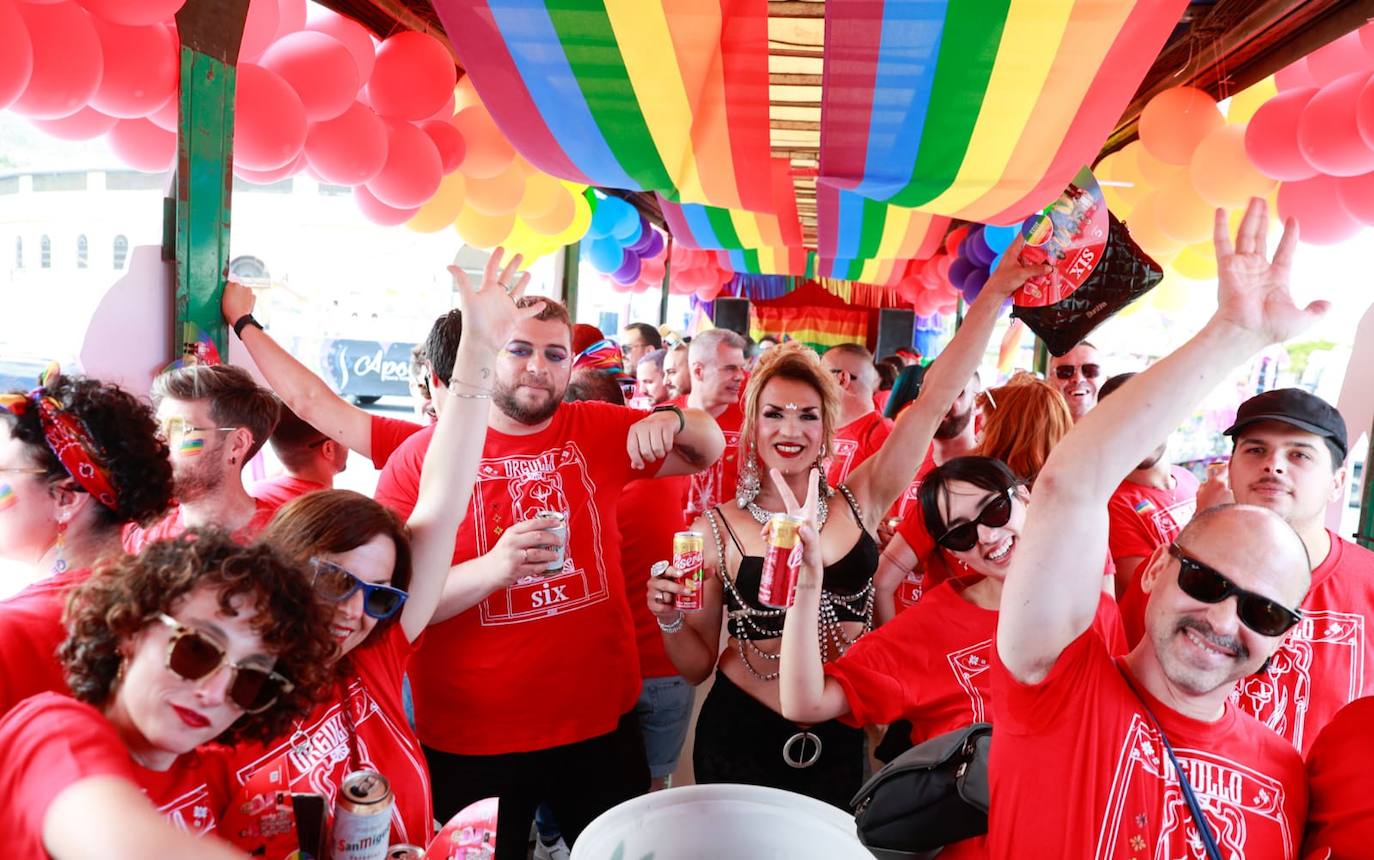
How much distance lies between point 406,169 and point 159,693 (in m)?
2.47

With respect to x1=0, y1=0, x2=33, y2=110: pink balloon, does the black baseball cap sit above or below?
below

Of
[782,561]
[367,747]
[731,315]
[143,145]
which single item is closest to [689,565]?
[782,561]

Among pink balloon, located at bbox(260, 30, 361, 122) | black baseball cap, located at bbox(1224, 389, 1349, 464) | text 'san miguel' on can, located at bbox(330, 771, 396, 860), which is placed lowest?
text 'san miguel' on can, located at bbox(330, 771, 396, 860)

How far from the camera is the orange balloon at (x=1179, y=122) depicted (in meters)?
3.96

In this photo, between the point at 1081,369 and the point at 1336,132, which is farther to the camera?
the point at 1081,369

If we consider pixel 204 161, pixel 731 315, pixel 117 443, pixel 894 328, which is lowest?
pixel 117 443

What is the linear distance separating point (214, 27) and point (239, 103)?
0.62ft

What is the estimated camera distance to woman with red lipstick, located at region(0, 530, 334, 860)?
36.1 inches

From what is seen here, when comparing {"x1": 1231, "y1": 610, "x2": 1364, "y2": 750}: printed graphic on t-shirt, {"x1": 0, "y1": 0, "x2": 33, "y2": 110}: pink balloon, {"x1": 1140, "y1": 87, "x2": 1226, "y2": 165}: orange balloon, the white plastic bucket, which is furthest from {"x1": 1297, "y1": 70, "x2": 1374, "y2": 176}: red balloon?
{"x1": 0, "y1": 0, "x2": 33, "y2": 110}: pink balloon

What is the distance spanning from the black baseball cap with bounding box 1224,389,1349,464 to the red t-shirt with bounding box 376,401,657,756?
1557 millimetres

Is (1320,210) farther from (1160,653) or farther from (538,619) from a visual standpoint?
(538,619)

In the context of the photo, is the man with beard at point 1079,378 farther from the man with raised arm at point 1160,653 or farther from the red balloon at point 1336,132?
the man with raised arm at point 1160,653

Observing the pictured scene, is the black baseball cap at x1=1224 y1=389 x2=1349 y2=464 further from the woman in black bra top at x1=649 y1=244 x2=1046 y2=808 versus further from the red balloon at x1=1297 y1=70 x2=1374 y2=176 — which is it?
the red balloon at x1=1297 y1=70 x2=1374 y2=176

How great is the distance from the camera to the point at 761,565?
2219mm
